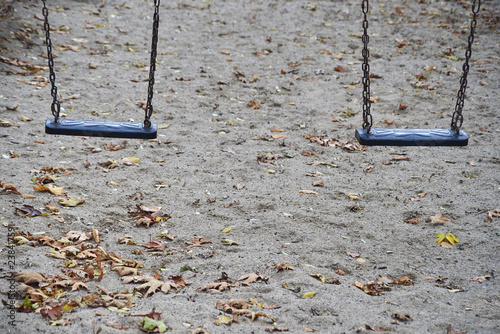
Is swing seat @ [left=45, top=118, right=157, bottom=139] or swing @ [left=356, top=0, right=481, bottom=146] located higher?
swing @ [left=356, top=0, right=481, bottom=146]

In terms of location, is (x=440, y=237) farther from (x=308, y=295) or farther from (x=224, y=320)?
(x=224, y=320)

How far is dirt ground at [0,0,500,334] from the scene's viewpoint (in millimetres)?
3139

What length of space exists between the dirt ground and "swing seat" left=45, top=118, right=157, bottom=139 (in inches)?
29.3

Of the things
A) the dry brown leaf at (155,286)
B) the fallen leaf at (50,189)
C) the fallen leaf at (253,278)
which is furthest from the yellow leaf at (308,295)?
the fallen leaf at (50,189)

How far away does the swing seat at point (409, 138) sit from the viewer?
369 cm

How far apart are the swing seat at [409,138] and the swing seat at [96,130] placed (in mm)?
1624

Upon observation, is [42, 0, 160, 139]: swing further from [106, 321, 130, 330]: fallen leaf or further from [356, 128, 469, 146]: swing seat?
[356, 128, 469, 146]: swing seat

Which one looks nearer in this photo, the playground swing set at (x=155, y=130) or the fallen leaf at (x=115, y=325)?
the fallen leaf at (x=115, y=325)

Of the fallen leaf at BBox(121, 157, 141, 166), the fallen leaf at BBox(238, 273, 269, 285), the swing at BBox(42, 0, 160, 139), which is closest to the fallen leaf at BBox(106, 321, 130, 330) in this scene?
the fallen leaf at BBox(238, 273, 269, 285)

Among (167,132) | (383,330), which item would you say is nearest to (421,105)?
(167,132)

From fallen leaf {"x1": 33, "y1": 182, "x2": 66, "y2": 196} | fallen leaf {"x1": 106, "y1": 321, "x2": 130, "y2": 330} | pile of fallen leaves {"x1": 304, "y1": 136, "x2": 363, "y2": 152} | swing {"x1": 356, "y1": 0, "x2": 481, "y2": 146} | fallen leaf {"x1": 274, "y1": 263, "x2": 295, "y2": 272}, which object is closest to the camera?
fallen leaf {"x1": 106, "y1": 321, "x2": 130, "y2": 330}

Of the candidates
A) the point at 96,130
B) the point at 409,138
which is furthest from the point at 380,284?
the point at 96,130

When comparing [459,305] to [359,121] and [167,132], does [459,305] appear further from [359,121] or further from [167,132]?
[167,132]

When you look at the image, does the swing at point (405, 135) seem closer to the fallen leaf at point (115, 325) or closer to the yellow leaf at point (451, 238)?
the yellow leaf at point (451, 238)
